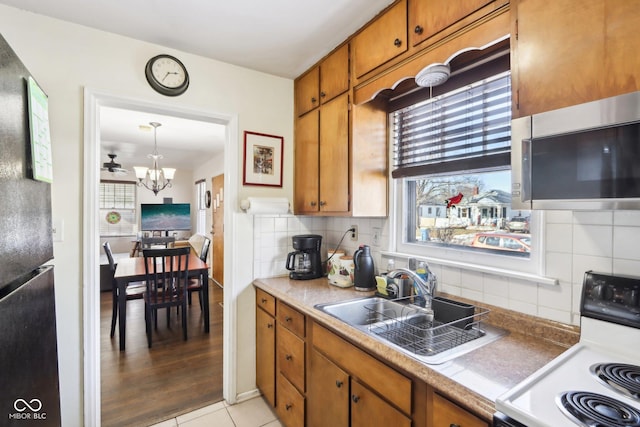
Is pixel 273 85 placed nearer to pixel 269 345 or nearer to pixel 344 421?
pixel 269 345

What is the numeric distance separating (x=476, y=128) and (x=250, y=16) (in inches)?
52.0

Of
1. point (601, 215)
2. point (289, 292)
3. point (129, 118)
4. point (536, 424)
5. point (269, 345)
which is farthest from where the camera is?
point (129, 118)

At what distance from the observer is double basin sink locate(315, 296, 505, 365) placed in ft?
3.65

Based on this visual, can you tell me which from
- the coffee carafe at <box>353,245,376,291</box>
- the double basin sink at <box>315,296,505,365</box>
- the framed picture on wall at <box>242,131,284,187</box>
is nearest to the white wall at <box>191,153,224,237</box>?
the framed picture on wall at <box>242,131,284,187</box>

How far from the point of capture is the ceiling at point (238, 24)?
1.53 m

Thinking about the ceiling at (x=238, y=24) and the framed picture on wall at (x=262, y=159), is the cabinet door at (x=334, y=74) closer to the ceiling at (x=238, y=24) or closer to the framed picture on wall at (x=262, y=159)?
the ceiling at (x=238, y=24)

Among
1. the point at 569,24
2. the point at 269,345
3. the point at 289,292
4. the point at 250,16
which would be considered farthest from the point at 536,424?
the point at 250,16

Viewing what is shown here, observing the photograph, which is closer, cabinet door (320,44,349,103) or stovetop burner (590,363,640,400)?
stovetop burner (590,363,640,400)

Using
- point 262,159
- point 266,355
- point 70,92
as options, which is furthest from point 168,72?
point 266,355

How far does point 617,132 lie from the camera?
2.45 feet

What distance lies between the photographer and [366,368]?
3.83ft

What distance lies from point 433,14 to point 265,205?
1479mm

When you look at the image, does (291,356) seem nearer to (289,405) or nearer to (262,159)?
(289,405)

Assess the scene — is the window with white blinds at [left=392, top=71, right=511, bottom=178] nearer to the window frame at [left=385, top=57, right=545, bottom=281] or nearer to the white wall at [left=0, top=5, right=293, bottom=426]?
the window frame at [left=385, top=57, right=545, bottom=281]
